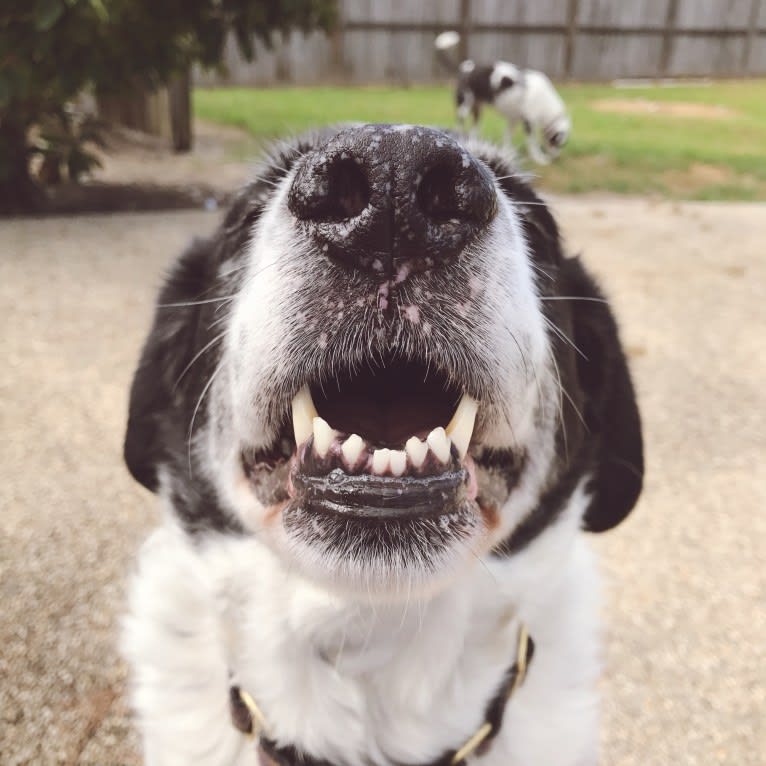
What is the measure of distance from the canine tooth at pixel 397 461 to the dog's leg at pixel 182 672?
0.73m

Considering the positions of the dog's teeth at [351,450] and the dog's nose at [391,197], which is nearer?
the dog's nose at [391,197]

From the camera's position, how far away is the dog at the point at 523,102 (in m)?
9.38

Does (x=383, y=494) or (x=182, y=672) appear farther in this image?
(x=182, y=672)

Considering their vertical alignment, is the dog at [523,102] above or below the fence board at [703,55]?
above

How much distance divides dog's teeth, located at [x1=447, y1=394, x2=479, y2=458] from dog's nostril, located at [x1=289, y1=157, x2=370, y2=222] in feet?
1.27

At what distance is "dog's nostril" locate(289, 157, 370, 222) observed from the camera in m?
1.14

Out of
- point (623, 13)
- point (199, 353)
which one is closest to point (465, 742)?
point (199, 353)

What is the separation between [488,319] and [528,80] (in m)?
9.50

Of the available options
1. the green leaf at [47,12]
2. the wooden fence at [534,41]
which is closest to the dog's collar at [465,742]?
the green leaf at [47,12]

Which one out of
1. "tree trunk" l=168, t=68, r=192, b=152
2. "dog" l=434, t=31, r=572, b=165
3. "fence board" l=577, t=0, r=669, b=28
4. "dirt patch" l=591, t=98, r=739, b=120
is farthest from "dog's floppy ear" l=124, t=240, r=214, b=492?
"fence board" l=577, t=0, r=669, b=28

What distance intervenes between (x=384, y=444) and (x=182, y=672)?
87 cm

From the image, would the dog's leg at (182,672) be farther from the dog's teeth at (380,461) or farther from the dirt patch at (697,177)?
the dirt patch at (697,177)

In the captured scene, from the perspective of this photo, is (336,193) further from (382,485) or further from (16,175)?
(16,175)

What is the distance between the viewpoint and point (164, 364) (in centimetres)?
201
